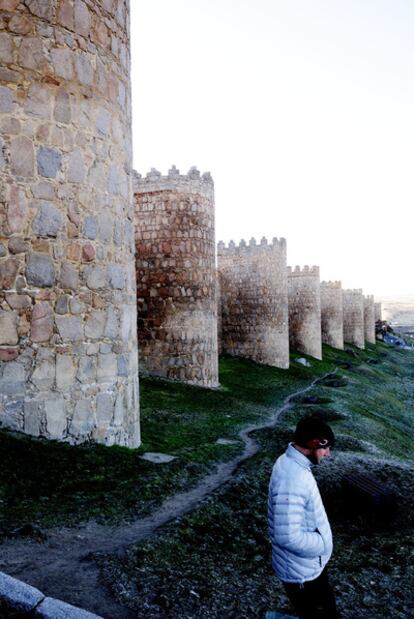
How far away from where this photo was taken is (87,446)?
6.50m

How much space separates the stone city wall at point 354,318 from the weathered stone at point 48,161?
154ft

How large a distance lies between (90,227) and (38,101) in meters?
1.50

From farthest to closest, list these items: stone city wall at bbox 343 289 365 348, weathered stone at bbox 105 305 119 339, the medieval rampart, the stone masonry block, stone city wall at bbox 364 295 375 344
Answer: stone city wall at bbox 364 295 375 344 < stone city wall at bbox 343 289 365 348 < the medieval rampart < weathered stone at bbox 105 305 119 339 < the stone masonry block

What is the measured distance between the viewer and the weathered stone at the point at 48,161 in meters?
6.15

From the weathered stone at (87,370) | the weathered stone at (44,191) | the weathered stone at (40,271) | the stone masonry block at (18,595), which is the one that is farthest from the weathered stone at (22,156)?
the stone masonry block at (18,595)

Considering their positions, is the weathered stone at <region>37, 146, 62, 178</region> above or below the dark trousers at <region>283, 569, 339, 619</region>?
above

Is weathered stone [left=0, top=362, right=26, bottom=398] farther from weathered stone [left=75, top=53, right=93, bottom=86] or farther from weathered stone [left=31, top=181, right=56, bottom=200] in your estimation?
weathered stone [left=75, top=53, right=93, bottom=86]

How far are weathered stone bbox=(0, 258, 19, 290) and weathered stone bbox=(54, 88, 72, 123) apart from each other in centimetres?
175

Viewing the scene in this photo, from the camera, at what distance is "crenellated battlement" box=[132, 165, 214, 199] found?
630 inches

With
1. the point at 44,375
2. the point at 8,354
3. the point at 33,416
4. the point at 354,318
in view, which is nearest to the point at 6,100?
the point at 8,354

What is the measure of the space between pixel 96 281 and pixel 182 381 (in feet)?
30.0

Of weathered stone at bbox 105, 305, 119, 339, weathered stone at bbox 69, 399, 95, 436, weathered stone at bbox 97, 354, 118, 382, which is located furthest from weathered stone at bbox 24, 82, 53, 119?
weathered stone at bbox 69, 399, 95, 436

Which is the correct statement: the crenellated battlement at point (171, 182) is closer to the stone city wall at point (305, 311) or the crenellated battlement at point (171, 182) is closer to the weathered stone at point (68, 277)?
the weathered stone at point (68, 277)

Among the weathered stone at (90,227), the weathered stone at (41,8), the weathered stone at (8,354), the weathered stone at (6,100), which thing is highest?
the weathered stone at (41,8)
